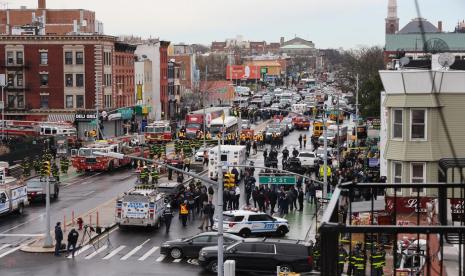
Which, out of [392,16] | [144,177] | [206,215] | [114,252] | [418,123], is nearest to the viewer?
[392,16]

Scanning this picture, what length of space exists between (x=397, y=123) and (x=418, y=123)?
0.93 m

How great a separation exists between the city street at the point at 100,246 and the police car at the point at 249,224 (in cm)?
97

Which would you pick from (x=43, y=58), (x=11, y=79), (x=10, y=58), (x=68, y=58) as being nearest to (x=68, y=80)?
(x=68, y=58)

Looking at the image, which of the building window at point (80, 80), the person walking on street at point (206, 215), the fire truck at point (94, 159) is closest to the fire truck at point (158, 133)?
the building window at point (80, 80)

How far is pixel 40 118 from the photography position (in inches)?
3401

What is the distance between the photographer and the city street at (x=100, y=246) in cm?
3014

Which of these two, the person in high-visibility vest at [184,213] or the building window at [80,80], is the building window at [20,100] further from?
the person in high-visibility vest at [184,213]

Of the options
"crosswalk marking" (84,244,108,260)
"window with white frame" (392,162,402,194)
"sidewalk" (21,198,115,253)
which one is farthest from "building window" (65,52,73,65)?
"window with white frame" (392,162,402,194)

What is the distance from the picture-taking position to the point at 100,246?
34.6m

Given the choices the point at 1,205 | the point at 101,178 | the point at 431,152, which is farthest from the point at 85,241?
the point at 101,178

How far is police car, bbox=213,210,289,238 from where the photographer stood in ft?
114

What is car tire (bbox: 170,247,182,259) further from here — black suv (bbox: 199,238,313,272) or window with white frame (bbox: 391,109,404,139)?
window with white frame (bbox: 391,109,404,139)

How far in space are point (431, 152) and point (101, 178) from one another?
2952cm

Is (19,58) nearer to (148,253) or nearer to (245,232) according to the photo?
(245,232)
